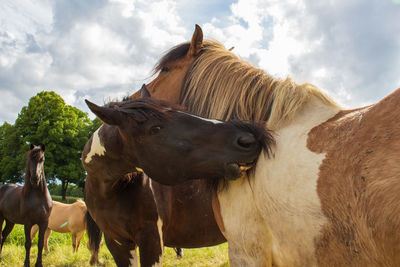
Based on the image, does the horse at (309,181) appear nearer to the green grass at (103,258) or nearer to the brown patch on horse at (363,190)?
the brown patch on horse at (363,190)

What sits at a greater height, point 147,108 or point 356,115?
point 147,108

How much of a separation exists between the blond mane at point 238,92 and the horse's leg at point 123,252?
5.91ft

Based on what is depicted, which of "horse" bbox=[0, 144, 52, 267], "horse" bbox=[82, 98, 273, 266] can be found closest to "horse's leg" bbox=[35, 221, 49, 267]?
"horse" bbox=[0, 144, 52, 267]

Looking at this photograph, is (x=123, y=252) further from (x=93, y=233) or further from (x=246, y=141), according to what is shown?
(x=246, y=141)

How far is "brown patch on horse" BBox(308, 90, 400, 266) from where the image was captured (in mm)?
1164

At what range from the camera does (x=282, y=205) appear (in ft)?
4.79

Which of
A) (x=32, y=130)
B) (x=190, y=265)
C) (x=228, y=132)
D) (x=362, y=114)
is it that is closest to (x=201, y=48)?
(x=228, y=132)

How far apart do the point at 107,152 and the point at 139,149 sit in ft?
1.86

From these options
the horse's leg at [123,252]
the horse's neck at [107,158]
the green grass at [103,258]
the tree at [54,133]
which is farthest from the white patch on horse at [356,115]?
the tree at [54,133]

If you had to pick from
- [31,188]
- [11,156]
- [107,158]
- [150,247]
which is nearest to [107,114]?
[107,158]

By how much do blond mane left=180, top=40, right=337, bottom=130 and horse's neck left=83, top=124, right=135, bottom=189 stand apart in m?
0.65

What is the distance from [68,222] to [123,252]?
21.3 ft

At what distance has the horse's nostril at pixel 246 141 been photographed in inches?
65.4

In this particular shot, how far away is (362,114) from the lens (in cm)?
143
